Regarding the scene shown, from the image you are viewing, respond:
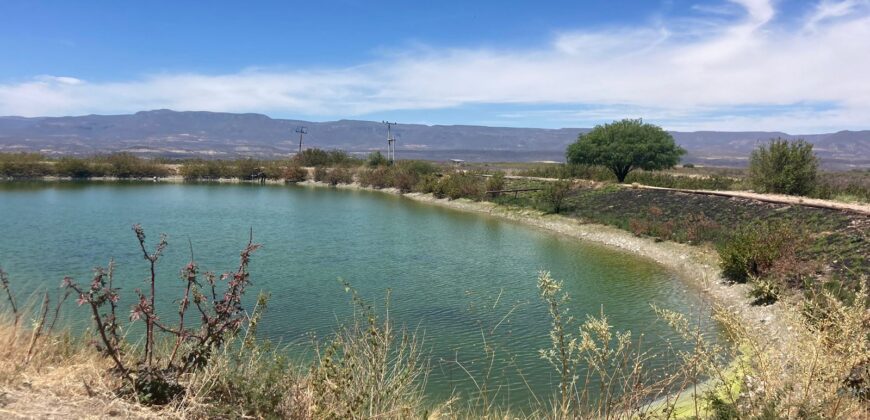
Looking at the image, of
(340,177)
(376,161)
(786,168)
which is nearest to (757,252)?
(786,168)

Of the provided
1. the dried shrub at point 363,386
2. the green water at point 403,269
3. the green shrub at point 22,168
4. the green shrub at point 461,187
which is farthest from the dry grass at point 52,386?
the green shrub at point 22,168

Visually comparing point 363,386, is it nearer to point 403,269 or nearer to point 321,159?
point 403,269

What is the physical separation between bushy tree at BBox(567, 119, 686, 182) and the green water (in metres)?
16.8

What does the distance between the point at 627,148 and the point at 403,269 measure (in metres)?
35.8

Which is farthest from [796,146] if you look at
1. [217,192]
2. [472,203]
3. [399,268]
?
[217,192]

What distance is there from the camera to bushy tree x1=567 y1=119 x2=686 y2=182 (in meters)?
50.6

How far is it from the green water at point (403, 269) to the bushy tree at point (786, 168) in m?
13.8

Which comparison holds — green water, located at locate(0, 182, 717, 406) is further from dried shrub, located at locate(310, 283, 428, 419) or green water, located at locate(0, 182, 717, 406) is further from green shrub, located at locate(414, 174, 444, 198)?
green shrub, located at locate(414, 174, 444, 198)

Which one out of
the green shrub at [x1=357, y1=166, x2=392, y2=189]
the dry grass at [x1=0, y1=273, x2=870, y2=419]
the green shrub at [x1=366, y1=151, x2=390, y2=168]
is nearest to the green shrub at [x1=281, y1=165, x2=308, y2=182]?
the green shrub at [x1=366, y1=151, x2=390, y2=168]

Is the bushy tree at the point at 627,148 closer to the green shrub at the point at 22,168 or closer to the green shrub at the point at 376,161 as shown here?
the green shrub at the point at 376,161

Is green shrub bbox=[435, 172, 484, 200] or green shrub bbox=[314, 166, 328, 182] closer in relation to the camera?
green shrub bbox=[435, 172, 484, 200]

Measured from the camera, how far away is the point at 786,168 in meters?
32.8

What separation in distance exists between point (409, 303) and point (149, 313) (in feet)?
38.4

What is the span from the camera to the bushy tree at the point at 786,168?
107 ft
